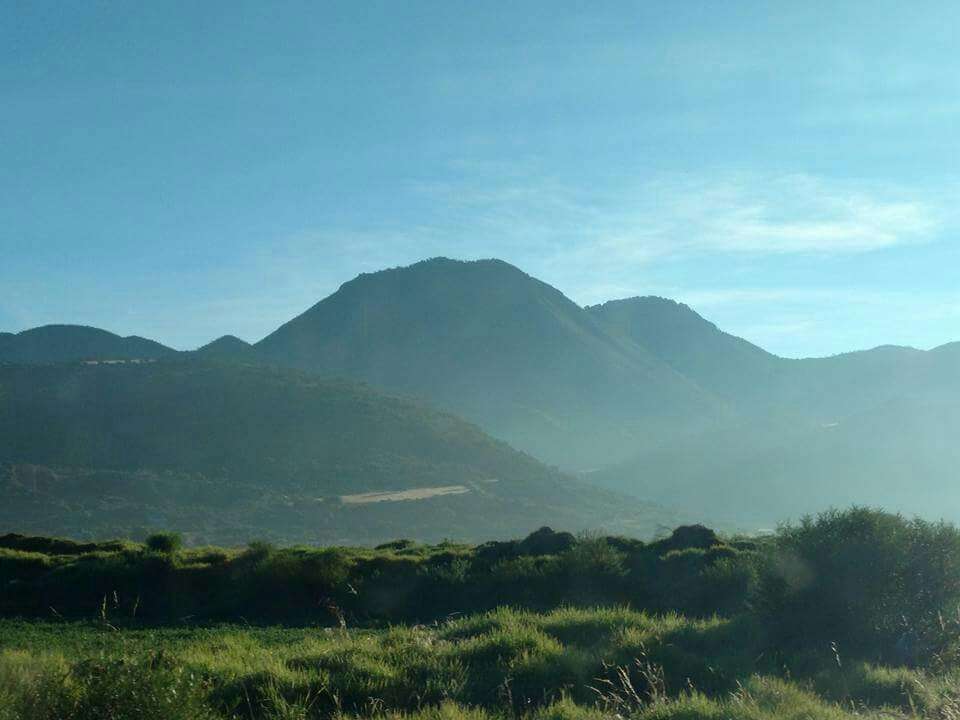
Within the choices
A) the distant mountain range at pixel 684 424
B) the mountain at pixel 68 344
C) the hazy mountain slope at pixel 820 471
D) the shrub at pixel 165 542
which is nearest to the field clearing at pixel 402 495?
the distant mountain range at pixel 684 424

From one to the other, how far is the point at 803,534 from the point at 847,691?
16.3 feet

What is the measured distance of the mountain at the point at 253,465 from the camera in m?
66.5

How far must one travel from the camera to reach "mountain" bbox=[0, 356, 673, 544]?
66.5m

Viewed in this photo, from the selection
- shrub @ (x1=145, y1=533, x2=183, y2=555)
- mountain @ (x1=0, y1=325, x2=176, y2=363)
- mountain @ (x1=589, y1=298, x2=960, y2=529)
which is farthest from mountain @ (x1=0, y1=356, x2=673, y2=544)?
mountain @ (x1=0, y1=325, x2=176, y2=363)

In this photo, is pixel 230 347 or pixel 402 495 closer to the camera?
pixel 402 495

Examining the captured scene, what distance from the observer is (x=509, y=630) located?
467 inches

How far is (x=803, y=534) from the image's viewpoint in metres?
15.0

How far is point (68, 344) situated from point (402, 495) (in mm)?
125133

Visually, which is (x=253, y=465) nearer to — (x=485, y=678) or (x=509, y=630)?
(x=509, y=630)

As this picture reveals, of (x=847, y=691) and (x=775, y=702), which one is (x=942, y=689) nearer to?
(x=847, y=691)

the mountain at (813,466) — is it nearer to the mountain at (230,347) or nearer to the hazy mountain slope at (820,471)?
the hazy mountain slope at (820,471)

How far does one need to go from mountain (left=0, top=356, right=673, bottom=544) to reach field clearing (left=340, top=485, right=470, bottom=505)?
25 centimetres

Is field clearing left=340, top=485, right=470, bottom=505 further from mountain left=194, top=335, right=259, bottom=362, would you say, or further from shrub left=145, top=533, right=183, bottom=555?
mountain left=194, top=335, right=259, bottom=362

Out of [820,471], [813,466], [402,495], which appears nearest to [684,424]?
[813,466]
